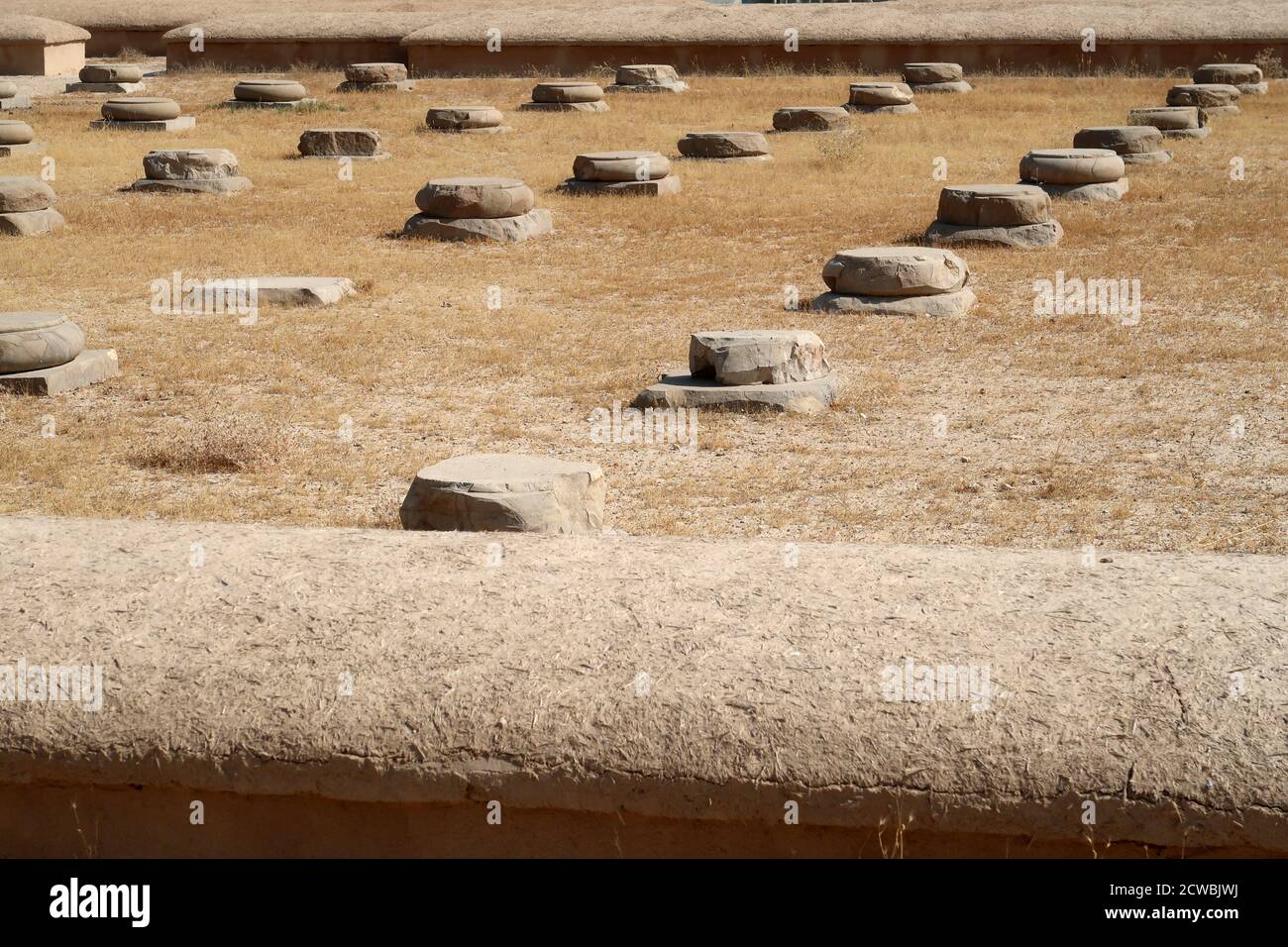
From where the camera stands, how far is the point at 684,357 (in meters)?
8.30

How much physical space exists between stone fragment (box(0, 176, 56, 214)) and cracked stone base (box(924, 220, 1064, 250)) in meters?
7.74

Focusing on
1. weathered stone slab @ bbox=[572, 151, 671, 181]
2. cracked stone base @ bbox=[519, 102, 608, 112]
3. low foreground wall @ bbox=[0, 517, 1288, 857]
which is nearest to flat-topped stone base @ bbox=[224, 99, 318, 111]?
cracked stone base @ bbox=[519, 102, 608, 112]

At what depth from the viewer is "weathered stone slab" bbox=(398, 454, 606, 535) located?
15.3ft

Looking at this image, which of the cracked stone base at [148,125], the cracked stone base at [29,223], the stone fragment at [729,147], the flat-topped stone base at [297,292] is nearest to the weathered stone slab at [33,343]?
the flat-topped stone base at [297,292]

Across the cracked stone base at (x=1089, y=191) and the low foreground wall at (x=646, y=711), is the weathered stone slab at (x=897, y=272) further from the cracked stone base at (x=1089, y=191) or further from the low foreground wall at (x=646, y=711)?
the low foreground wall at (x=646, y=711)

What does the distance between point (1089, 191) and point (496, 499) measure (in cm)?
1018

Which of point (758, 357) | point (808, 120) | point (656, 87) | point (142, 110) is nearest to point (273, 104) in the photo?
point (142, 110)

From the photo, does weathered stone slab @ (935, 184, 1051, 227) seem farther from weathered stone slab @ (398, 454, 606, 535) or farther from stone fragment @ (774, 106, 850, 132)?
weathered stone slab @ (398, 454, 606, 535)

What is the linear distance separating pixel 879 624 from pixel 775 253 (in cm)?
923

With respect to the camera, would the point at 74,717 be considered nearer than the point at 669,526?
Yes

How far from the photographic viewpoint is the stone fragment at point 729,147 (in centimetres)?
1623

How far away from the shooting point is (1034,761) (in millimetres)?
2281

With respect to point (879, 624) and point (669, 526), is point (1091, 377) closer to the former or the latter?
point (669, 526)
